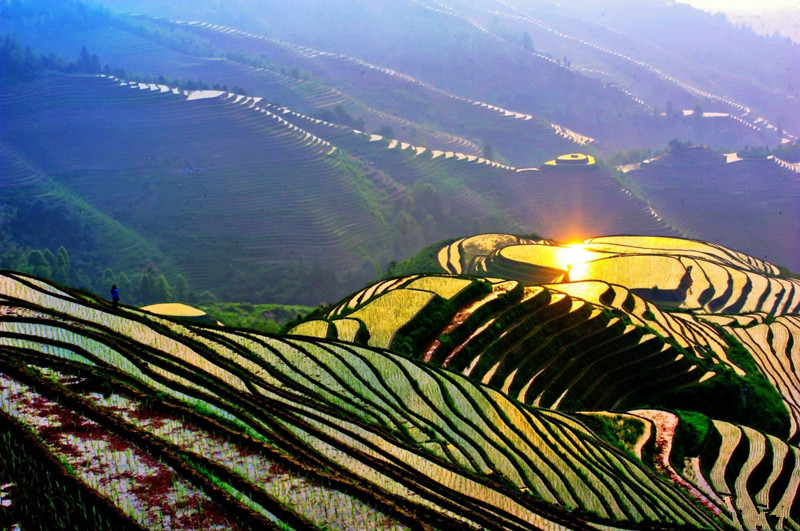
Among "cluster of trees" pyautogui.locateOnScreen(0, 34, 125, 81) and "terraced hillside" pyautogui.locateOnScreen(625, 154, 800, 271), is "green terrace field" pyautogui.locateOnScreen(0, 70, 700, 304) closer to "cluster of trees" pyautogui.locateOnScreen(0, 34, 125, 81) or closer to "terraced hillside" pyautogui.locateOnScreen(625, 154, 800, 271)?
"cluster of trees" pyautogui.locateOnScreen(0, 34, 125, 81)

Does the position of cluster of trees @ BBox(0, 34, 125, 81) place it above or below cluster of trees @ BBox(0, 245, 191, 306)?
above

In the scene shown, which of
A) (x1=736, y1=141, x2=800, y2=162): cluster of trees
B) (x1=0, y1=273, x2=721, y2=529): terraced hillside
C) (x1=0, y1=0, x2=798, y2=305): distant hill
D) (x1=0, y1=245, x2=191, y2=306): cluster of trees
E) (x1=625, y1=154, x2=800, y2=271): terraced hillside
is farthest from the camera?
(x1=736, y1=141, x2=800, y2=162): cluster of trees

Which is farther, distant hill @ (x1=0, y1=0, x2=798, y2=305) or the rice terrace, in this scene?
distant hill @ (x1=0, y1=0, x2=798, y2=305)

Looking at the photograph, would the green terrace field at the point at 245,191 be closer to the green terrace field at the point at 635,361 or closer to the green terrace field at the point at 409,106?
the green terrace field at the point at 409,106

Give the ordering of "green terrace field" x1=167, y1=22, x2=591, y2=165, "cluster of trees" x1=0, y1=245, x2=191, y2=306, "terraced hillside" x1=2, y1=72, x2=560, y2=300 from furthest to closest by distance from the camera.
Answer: "green terrace field" x1=167, y1=22, x2=591, y2=165, "terraced hillside" x1=2, y1=72, x2=560, y2=300, "cluster of trees" x1=0, y1=245, x2=191, y2=306

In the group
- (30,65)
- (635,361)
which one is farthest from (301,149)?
(635,361)

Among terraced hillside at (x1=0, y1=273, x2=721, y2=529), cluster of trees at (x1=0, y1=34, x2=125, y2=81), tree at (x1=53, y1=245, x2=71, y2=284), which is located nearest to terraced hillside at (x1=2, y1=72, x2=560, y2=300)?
cluster of trees at (x1=0, y1=34, x2=125, y2=81)

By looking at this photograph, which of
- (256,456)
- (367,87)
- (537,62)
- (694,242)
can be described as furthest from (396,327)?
(537,62)
